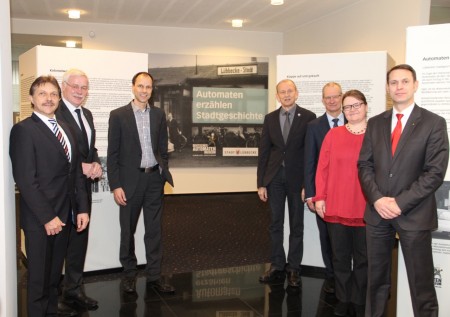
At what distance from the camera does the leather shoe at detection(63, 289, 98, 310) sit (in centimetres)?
357

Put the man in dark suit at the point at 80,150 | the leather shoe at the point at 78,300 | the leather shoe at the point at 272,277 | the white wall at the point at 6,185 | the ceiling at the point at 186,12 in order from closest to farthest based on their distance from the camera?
the white wall at the point at 6,185, the man in dark suit at the point at 80,150, the leather shoe at the point at 78,300, the leather shoe at the point at 272,277, the ceiling at the point at 186,12

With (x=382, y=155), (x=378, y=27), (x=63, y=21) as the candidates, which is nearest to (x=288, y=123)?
(x=382, y=155)

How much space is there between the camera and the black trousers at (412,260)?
273 cm

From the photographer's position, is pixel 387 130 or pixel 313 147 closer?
pixel 387 130

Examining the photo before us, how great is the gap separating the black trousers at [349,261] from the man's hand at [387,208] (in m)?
0.51

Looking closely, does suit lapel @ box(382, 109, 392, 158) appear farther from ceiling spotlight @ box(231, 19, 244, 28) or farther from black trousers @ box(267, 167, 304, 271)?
ceiling spotlight @ box(231, 19, 244, 28)

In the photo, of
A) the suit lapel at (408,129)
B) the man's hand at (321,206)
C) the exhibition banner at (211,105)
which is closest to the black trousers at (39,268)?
the man's hand at (321,206)

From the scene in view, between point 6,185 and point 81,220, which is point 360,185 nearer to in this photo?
point 81,220

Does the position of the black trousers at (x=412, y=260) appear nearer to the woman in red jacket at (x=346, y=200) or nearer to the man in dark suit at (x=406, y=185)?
the man in dark suit at (x=406, y=185)

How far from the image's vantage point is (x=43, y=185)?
2.72m

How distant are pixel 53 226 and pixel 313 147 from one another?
2.18 meters

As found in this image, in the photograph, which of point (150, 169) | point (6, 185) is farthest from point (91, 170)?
point (6, 185)

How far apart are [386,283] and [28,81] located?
3.75m

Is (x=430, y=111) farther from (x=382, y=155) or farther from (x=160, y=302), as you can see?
(x=160, y=302)
